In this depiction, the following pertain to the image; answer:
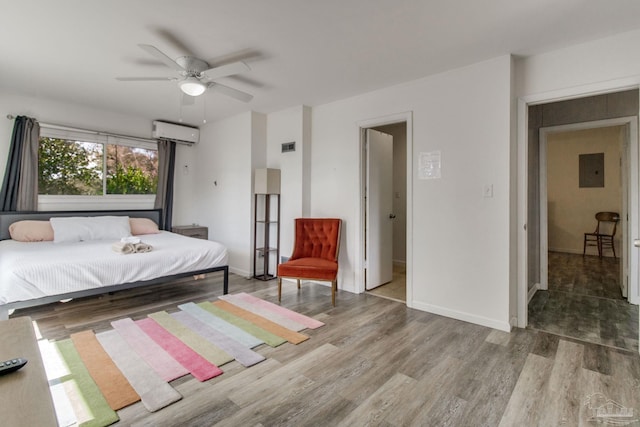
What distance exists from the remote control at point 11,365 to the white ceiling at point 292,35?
2.24 metres

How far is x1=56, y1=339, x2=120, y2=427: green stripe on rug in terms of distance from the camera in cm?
174

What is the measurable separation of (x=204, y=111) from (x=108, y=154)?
167cm

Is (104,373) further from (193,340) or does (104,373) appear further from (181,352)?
(193,340)

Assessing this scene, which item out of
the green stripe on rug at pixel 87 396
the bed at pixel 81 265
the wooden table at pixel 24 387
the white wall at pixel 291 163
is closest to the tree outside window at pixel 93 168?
the bed at pixel 81 265

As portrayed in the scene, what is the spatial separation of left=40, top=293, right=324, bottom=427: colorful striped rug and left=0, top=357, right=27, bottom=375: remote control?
1.09 meters

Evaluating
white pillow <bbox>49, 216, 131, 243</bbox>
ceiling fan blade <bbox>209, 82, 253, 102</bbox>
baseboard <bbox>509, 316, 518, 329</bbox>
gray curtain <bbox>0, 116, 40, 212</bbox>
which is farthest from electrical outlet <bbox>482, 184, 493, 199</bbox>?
gray curtain <bbox>0, 116, 40, 212</bbox>

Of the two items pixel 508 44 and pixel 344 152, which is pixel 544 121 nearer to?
pixel 508 44

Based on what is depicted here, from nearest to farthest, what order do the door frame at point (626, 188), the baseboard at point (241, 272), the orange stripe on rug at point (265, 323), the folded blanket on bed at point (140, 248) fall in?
the orange stripe on rug at point (265, 323) → the folded blanket on bed at point (140, 248) → the door frame at point (626, 188) → the baseboard at point (241, 272)

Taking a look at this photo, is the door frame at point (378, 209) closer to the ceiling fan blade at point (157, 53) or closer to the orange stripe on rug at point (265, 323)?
the orange stripe on rug at point (265, 323)

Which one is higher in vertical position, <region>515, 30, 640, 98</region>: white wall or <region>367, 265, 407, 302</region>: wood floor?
<region>515, 30, 640, 98</region>: white wall

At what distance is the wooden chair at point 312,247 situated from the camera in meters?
3.77

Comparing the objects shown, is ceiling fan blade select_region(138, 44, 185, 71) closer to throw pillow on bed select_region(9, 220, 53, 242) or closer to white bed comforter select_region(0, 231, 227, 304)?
white bed comforter select_region(0, 231, 227, 304)

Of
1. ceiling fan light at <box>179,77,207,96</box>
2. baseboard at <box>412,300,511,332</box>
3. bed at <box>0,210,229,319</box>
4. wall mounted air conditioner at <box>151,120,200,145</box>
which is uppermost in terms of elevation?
wall mounted air conditioner at <box>151,120,200,145</box>

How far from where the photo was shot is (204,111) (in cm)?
491
